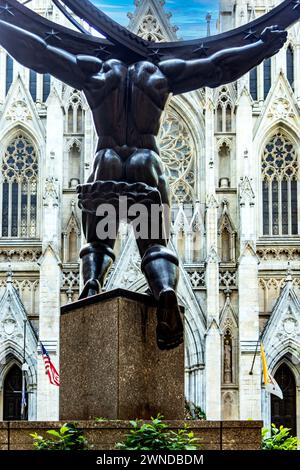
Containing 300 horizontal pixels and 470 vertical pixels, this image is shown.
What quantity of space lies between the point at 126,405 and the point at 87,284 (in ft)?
4.14

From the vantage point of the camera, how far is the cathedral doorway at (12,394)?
32.9 meters

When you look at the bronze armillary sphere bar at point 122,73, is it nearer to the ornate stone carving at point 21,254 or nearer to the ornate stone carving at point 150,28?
the ornate stone carving at point 21,254

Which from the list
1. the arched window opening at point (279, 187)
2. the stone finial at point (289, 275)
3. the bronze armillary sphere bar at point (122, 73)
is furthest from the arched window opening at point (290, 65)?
the bronze armillary sphere bar at point (122, 73)

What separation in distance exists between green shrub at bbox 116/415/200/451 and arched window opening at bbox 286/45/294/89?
29.4m

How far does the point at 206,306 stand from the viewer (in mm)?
32594

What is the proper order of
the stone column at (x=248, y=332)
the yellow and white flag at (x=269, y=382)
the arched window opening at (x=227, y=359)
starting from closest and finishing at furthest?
the yellow and white flag at (x=269, y=382), the stone column at (x=248, y=332), the arched window opening at (x=227, y=359)

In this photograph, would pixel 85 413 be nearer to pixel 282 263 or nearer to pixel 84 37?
pixel 84 37

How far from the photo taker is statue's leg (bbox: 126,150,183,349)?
324 inches

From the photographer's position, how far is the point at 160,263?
8430mm

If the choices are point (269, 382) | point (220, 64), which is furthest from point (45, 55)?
point (269, 382)

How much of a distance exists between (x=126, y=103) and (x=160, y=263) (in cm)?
145

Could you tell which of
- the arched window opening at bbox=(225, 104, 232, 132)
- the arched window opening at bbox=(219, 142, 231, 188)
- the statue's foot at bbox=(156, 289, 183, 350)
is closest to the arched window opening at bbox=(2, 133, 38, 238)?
the arched window opening at bbox=(219, 142, 231, 188)

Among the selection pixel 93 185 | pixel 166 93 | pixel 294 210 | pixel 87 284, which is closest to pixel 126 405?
pixel 87 284

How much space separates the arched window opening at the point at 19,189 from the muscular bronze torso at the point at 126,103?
25.7 m
